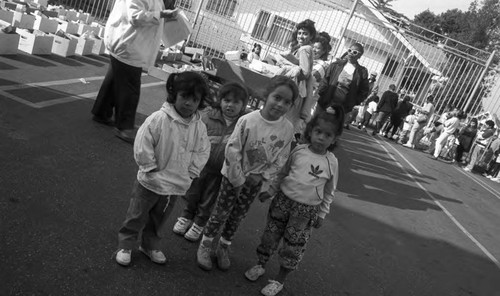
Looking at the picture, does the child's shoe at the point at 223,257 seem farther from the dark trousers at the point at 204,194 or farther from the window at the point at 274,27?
the window at the point at 274,27

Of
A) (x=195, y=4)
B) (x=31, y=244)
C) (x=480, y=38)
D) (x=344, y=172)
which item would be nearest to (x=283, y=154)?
(x=31, y=244)

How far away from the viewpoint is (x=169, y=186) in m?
2.96

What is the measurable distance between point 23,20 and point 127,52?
4439 millimetres

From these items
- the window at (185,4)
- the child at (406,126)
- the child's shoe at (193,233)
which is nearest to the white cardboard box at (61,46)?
the child's shoe at (193,233)

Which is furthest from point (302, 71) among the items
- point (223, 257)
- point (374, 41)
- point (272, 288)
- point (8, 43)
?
point (374, 41)

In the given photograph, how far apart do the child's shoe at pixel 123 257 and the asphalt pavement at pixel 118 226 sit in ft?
0.13

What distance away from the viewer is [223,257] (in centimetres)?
347

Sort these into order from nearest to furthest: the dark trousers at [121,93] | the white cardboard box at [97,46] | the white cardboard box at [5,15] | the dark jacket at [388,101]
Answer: the dark trousers at [121,93], the white cardboard box at [5,15], the white cardboard box at [97,46], the dark jacket at [388,101]

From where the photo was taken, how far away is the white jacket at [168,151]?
2850 mm

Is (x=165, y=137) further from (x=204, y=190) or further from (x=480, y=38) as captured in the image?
(x=480, y=38)

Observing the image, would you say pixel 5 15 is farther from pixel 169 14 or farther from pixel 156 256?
pixel 156 256

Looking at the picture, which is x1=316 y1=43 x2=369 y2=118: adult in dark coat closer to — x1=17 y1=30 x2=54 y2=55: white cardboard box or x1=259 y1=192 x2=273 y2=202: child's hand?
x1=259 y1=192 x2=273 y2=202: child's hand

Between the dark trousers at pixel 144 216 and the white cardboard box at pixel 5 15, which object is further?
the white cardboard box at pixel 5 15

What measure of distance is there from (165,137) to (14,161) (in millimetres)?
1673
